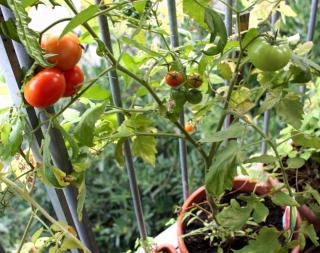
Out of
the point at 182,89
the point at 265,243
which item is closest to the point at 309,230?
the point at 265,243

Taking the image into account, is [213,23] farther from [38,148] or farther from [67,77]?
[38,148]

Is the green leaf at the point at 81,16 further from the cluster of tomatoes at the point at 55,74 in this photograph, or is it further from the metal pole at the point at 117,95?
the metal pole at the point at 117,95

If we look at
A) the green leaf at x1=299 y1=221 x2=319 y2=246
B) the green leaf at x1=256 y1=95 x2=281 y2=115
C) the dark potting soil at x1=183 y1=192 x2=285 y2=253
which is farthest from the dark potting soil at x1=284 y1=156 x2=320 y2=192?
the green leaf at x1=256 y1=95 x2=281 y2=115

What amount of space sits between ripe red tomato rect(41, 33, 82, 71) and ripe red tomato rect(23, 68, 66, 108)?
0.04 ft

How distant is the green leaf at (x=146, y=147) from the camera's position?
67cm

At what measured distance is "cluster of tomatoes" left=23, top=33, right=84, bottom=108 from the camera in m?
0.42

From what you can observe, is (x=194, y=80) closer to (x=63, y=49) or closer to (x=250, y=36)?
(x=250, y=36)

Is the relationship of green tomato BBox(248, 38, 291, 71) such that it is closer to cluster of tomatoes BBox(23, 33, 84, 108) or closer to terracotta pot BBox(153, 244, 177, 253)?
cluster of tomatoes BBox(23, 33, 84, 108)

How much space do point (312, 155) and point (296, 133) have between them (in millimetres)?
352

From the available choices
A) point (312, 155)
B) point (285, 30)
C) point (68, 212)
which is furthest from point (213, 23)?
point (285, 30)

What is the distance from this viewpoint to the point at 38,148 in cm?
55

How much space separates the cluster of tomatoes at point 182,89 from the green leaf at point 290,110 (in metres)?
0.12

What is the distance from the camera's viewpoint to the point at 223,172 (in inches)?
20.9

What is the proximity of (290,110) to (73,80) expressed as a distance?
12.0 inches
